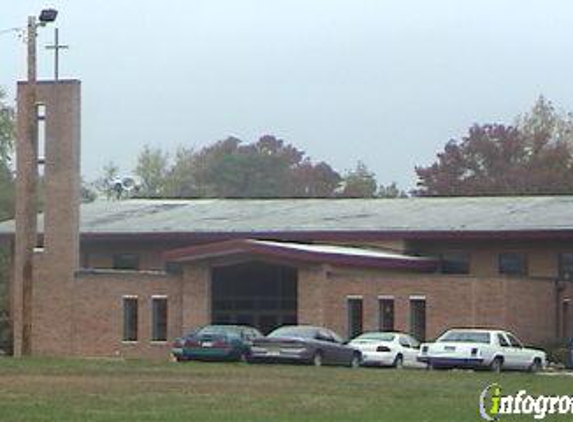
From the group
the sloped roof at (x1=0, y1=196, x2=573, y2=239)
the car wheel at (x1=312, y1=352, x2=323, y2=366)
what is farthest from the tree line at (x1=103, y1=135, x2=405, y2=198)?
the car wheel at (x1=312, y1=352, x2=323, y2=366)

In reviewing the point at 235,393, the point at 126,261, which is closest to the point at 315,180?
the point at 126,261

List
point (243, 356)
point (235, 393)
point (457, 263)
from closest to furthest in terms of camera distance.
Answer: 1. point (235, 393)
2. point (243, 356)
3. point (457, 263)

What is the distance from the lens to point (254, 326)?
65.0 m

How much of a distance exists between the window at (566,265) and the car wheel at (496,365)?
18.5 metres

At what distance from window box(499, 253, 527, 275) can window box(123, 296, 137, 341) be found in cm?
1482

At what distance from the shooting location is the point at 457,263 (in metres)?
67.8

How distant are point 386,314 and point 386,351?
31.8 ft

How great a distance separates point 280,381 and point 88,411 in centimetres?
1032

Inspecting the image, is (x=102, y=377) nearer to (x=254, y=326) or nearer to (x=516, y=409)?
(x=516, y=409)

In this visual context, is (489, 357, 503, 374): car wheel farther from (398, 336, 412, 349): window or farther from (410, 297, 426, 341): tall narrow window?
(410, 297, 426, 341): tall narrow window

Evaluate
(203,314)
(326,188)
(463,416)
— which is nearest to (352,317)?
(203,314)

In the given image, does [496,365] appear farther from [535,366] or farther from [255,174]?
[255,174]

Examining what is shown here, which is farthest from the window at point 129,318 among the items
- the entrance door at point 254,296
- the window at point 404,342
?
the window at point 404,342

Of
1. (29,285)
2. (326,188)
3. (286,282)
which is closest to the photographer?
(29,285)
